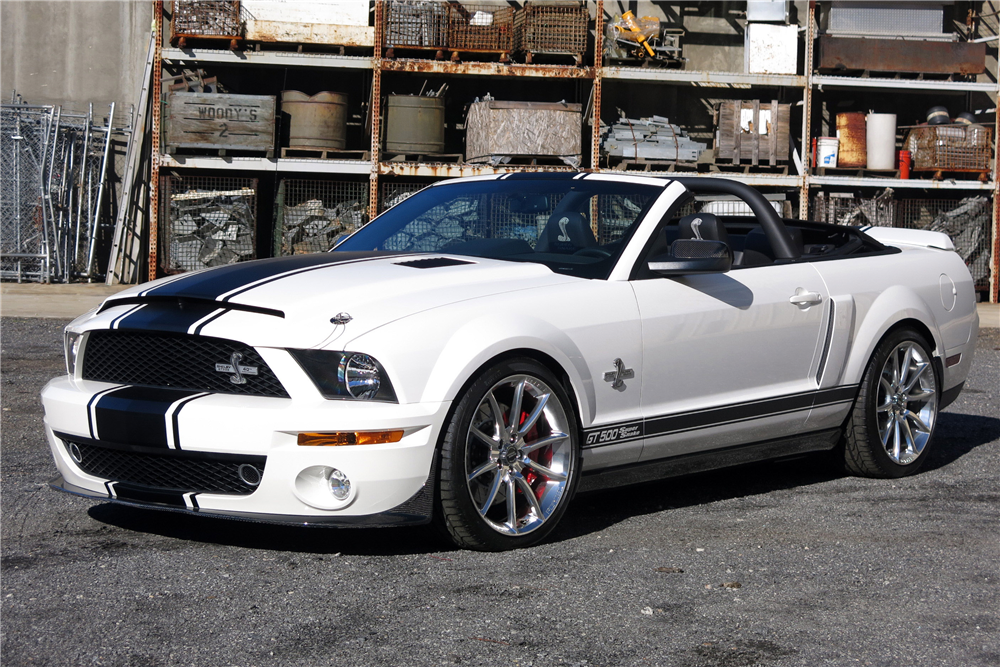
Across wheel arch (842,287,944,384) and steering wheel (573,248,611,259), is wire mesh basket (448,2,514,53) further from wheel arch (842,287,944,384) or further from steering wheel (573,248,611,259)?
steering wheel (573,248,611,259)

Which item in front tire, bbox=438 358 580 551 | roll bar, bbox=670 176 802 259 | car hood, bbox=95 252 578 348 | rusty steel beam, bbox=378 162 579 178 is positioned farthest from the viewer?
rusty steel beam, bbox=378 162 579 178

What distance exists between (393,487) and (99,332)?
1.26 meters

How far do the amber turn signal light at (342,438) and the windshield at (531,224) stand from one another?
1.21 m

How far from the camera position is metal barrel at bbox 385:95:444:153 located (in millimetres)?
18984

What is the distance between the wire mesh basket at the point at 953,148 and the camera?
2030cm

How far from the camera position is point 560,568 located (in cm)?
404

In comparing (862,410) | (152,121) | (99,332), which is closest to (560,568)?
(99,332)

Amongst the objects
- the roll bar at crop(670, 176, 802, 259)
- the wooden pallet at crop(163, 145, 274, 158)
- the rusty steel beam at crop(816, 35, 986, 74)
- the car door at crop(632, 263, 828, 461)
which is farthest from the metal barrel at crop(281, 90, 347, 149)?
the car door at crop(632, 263, 828, 461)

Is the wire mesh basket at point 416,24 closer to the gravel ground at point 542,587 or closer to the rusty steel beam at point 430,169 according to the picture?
the rusty steel beam at point 430,169

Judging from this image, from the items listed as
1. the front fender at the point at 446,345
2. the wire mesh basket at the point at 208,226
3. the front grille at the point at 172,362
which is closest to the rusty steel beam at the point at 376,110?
the wire mesh basket at the point at 208,226

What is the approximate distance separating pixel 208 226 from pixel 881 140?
37.5ft

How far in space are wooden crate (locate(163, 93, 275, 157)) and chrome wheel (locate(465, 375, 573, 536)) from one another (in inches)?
586

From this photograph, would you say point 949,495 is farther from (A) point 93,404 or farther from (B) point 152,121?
(B) point 152,121

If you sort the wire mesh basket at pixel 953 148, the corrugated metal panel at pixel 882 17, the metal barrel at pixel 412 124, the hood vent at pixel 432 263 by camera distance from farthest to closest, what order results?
the corrugated metal panel at pixel 882 17 < the wire mesh basket at pixel 953 148 < the metal barrel at pixel 412 124 < the hood vent at pixel 432 263
